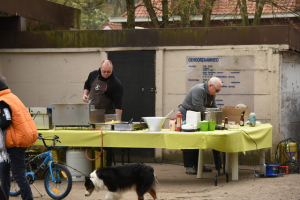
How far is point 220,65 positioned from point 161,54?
127 cm

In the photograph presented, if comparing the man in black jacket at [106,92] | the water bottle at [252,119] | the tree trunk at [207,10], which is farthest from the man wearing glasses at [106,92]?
Result: the tree trunk at [207,10]

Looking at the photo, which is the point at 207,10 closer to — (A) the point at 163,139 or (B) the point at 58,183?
(A) the point at 163,139

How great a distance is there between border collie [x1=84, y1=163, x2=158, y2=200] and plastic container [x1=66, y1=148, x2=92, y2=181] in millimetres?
1735

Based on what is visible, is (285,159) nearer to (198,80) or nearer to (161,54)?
(198,80)

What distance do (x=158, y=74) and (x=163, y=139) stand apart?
310 centimetres

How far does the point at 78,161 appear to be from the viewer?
27.3 feet

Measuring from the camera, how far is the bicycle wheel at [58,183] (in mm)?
7059

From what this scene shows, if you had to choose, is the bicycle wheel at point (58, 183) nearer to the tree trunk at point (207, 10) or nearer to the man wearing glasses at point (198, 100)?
the man wearing glasses at point (198, 100)

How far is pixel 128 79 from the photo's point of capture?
10.8 m

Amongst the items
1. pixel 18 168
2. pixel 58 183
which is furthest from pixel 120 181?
pixel 18 168

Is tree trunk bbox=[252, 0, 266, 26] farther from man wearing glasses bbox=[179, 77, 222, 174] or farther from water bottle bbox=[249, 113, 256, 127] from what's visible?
man wearing glasses bbox=[179, 77, 222, 174]

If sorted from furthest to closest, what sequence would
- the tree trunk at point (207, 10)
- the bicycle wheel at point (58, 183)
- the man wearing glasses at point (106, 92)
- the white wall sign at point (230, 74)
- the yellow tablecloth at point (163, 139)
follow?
the tree trunk at point (207, 10) → the white wall sign at point (230, 74) → the man wearing glasses at point (106, 92) → the yellow tablecloth at point (163, 139) → the bicycle wheel at point (58, 183)

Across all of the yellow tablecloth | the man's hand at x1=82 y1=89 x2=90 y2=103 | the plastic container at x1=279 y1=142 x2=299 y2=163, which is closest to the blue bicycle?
the yellow tablecloth

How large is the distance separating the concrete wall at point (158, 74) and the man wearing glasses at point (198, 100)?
1444mm
